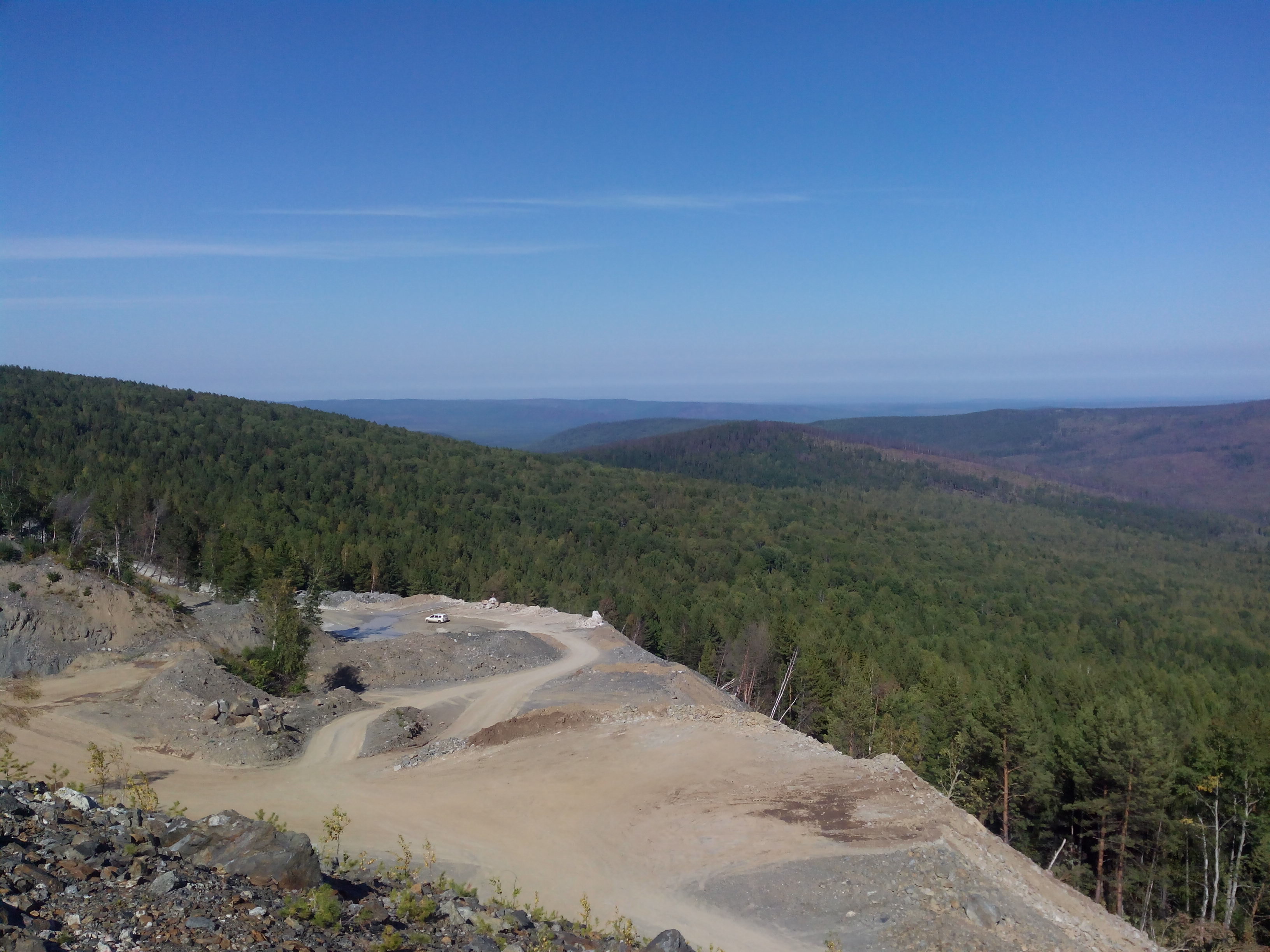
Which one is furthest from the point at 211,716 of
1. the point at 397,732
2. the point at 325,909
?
the point at 325,909

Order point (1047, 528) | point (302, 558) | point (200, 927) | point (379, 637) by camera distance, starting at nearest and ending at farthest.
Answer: point (200, 927) → point (379, 637) → point (302, 558) → point (1047, 528)

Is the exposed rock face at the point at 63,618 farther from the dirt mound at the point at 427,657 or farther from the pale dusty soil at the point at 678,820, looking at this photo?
the dirt mound at the point at 427,657

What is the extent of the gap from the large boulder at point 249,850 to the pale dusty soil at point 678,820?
678 cm

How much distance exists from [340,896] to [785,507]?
119 meters

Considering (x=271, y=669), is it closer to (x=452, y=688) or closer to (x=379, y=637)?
(x=452, y=688)

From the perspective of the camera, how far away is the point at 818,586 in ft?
281

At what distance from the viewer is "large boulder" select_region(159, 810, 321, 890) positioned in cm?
1159

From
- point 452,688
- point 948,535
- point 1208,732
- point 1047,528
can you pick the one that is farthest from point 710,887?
point 1047,528

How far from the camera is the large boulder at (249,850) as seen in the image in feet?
38.0

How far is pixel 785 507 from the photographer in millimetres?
127938

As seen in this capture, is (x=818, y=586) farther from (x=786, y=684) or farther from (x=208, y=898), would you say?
(x=208, y=898)

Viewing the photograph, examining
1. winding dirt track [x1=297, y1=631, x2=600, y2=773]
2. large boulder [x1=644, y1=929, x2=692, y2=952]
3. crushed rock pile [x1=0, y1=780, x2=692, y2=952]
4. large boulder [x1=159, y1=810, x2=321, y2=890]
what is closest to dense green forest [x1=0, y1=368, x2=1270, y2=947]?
winding dirt track [x1=297, y1=631, x2=600, y2=773]

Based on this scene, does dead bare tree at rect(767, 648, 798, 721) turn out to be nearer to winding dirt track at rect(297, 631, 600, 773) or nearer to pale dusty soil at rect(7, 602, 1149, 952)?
winding dirt track at rect(297, 631, 600, 773)

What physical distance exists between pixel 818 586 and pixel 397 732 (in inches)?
2499
